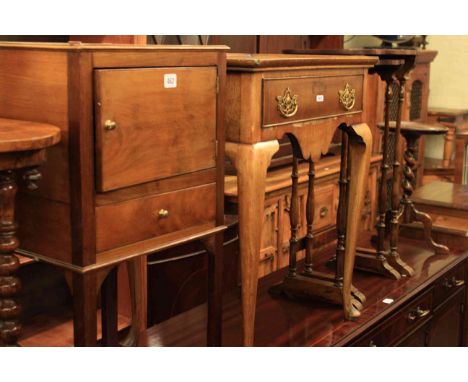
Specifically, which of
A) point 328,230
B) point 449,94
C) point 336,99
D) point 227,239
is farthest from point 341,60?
point 449,94

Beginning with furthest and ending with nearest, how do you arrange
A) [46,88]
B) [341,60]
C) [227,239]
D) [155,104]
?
[227,239] < [341,60] < [155,104] < [46,88]

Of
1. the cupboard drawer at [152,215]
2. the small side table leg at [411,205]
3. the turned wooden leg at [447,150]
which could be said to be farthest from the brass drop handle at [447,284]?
the turned wooden leg at [447,150]

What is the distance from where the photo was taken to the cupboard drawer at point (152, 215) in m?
1.68

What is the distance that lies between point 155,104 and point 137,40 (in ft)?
4.44

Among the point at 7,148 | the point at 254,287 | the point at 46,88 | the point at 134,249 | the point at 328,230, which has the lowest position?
the point at 328,230

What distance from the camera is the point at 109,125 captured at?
63.4 inches

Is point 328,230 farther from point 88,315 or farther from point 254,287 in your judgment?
point 88,315

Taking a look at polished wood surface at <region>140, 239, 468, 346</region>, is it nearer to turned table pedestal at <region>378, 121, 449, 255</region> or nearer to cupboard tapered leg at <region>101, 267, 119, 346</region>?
cupboard tapered leg at <region>101, 267, 119, 346</region>

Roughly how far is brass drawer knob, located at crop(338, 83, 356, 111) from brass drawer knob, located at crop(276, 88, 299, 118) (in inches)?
10.4

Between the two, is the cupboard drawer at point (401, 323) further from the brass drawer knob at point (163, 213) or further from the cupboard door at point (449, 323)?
the brass drawer knob at point (163, 213)

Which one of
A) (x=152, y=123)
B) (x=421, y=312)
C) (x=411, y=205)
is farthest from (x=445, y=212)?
(x=152, y=123)

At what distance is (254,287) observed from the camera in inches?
82.6

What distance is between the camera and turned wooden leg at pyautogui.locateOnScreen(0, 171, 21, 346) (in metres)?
1.53

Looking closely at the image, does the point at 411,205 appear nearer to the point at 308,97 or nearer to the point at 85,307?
the point at 308,97
